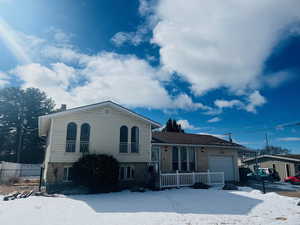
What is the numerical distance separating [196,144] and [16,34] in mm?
14689

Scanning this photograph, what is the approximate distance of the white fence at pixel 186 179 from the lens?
1415cm

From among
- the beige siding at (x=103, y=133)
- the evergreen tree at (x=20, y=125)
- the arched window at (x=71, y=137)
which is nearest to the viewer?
the beige siding at (x=103, y=133)

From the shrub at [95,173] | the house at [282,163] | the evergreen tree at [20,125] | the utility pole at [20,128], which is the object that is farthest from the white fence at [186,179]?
the utility pole at [20,128]

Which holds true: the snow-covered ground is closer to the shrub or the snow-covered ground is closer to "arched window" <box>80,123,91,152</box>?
the shrub

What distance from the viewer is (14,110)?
3972 cm

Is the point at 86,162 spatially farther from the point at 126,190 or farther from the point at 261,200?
the point at 261,200

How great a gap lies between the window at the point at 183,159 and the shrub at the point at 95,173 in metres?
6.37

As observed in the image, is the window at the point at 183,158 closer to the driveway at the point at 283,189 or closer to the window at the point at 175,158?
the window at the point at 175,158

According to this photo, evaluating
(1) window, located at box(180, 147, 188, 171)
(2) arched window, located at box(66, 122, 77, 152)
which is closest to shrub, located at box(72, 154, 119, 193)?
(2) arched window, located at box(66, 122, 77, 152)

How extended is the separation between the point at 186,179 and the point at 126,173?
434cm

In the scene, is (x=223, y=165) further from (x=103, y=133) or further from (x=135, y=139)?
(x=103, y=133)

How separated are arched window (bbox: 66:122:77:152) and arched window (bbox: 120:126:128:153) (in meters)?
3.15

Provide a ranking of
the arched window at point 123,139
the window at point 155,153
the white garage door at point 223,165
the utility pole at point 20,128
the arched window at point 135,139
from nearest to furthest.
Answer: the arched window at point 123,139 → the arched window at point 135,139 → the window at point 155,153 → the white garage door at point 223,165 → the utility pole at point 20,128

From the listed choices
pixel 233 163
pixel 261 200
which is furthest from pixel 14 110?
pixel 261 200
